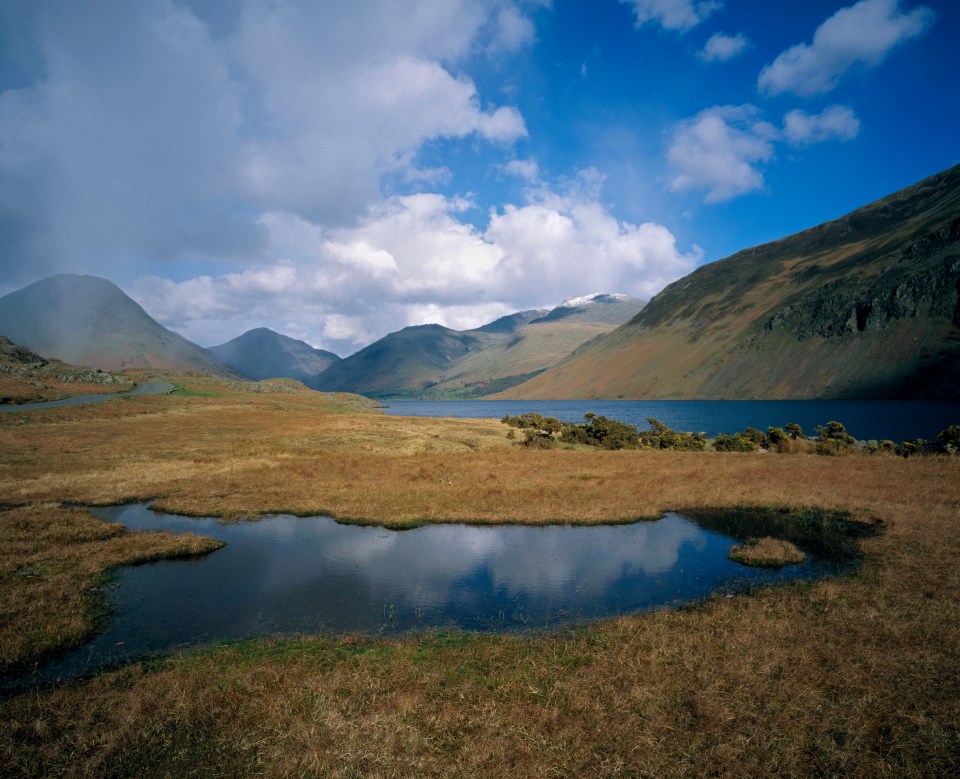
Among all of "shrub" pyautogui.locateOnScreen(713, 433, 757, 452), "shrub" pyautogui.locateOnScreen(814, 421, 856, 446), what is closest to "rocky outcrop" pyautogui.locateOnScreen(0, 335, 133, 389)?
"shrub" pyautogui.locateOnScreen(713, 433, 757, 452)

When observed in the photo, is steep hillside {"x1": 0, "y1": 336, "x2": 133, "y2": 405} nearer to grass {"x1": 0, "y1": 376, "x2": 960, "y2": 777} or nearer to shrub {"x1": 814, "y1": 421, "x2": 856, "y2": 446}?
grass {"x1": 0, "y1": 376, "x2": 960, "y2": 777}

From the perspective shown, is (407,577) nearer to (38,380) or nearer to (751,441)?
(751,441)

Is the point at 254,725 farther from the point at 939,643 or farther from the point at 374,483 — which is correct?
the point at 374,483

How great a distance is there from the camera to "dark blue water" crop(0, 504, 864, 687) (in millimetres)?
15398

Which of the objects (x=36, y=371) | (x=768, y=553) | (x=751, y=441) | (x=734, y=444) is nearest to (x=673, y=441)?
(x=734, y=444)

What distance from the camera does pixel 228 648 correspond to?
1336cm

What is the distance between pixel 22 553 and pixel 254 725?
58.1 feet

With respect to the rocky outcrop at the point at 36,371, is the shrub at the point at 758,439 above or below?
below

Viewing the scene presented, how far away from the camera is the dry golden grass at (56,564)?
13.8 meters

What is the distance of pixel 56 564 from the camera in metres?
19.0

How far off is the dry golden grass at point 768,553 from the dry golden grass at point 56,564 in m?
25.7

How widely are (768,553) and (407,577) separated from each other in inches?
662

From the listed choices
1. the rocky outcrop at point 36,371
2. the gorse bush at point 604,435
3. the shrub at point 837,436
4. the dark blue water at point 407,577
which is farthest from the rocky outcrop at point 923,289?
the rocky outcrop at point 36,371

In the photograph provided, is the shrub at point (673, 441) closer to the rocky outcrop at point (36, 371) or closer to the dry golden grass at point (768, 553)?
the dry golden grass at point (768, 553)
